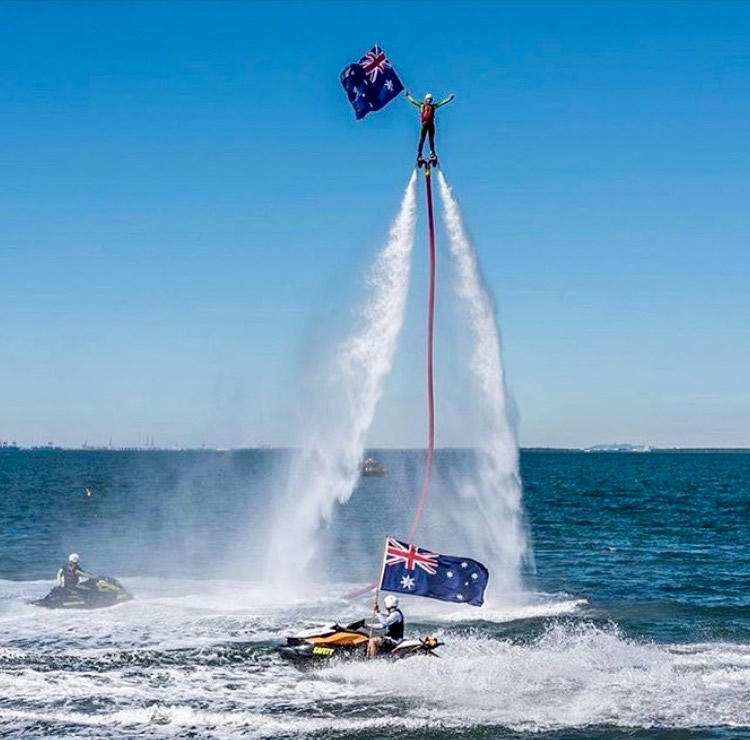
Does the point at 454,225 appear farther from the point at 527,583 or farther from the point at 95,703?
the point at 527,583

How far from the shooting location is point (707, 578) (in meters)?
46.7

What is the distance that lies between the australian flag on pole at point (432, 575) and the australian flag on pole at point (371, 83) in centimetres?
1280

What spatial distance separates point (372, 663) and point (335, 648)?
1152 millimetres

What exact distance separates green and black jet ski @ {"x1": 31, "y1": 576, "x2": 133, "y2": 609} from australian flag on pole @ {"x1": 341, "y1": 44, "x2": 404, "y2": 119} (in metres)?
21.5

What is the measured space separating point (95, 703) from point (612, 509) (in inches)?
2861

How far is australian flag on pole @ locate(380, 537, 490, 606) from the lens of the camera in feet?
95.2

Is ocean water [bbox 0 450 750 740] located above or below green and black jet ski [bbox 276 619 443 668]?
below

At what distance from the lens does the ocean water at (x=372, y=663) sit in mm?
23547

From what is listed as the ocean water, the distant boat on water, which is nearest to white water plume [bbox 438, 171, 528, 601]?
the ocean water

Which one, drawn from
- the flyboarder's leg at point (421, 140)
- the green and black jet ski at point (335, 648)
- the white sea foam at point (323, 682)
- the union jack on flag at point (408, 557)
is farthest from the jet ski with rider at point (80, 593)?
the flyboarder's leg at point (421, 140)

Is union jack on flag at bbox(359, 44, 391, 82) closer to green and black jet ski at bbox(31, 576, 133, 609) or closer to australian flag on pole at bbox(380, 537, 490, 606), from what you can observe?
australian flag on pole at bbox(380, 537, 490, 606)

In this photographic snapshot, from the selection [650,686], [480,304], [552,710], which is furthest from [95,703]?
[480,304]

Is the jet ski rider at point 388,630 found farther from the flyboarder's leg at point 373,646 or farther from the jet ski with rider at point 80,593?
the jet ski with rider at point 80,593

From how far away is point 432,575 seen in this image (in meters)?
29.2
